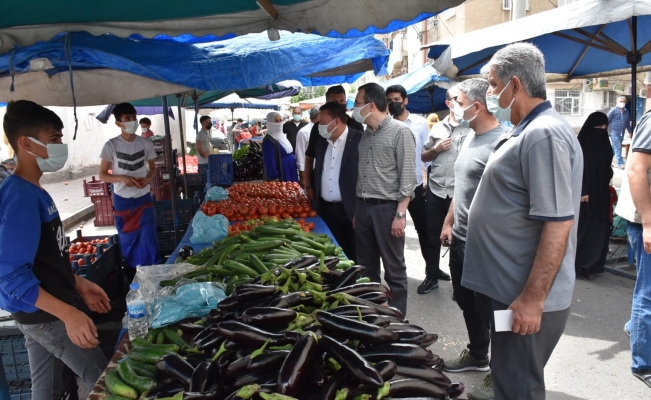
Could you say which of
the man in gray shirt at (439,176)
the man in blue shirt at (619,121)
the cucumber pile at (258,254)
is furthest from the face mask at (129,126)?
the man in blue shirt at (619,121)

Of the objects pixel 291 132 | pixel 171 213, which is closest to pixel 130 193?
pixel 171 213

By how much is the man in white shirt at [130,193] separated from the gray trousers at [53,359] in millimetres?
3065

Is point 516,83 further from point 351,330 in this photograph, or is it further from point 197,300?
point 197,300

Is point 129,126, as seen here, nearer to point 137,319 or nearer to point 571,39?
point 137,319

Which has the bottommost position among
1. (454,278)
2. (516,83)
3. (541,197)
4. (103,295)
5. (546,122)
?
(454,278)

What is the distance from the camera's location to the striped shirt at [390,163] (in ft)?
14.0

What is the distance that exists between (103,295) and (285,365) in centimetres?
195

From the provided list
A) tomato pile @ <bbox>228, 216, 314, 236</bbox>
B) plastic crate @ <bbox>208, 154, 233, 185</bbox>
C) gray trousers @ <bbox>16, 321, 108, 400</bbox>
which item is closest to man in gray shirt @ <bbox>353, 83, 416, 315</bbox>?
tomato pile @ <bbox>228, 216, 314, 236</bbox>

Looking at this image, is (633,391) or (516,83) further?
(633,391)

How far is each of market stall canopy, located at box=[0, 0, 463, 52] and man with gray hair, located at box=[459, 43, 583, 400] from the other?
0.59 metres

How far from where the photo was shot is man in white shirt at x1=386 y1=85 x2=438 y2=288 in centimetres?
582

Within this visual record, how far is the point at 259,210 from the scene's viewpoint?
5.45 meters

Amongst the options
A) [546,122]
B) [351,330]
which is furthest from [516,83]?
[351,330]

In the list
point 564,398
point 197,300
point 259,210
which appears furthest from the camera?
point 259,210
